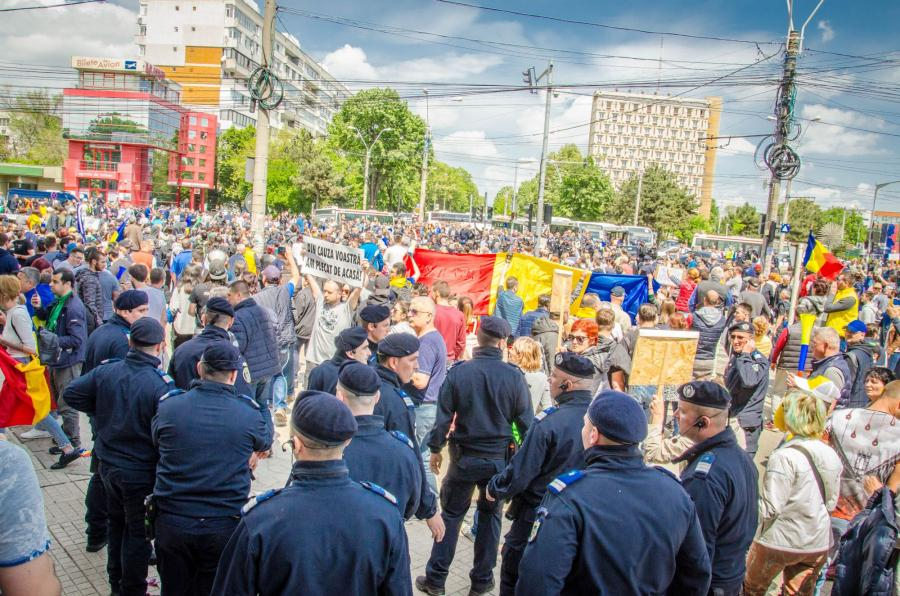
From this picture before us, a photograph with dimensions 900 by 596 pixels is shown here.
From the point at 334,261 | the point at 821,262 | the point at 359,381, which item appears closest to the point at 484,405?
the point at 359,381

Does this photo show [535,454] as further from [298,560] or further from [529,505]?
[298,560]

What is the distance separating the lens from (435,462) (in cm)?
465

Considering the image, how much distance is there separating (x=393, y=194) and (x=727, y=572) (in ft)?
228

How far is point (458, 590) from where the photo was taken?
4.50 meters

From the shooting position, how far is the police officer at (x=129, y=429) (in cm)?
374

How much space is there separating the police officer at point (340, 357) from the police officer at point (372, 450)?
1.14 m

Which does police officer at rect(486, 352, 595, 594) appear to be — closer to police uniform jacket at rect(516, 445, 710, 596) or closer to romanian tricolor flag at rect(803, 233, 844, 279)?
police uniform jacket at rect(516, 445, 710, 596)

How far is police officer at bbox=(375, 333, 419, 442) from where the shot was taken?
12.7 ft

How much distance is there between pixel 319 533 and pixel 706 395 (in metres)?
2.08

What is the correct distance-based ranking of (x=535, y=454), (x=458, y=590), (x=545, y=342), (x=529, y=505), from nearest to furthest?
(x=535, y=454) < (x=529, y=505) < (x=458, y=590) < (x=545, y=342)

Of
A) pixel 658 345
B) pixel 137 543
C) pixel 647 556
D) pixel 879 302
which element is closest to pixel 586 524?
pixel 647 556

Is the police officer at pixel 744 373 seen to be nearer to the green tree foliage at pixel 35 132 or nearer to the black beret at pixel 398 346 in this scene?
the black beret at pixel 398 346

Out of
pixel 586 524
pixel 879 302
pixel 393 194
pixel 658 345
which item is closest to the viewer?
pixel 586 524

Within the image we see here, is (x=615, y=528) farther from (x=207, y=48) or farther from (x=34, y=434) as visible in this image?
(x=207, y=48)
